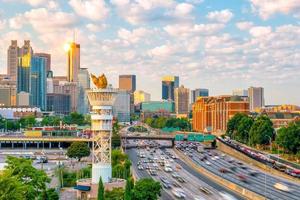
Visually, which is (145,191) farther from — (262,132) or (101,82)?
(262,132)

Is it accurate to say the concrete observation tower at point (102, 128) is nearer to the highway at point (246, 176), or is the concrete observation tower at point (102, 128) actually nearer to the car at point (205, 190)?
the car at point (205, 190)

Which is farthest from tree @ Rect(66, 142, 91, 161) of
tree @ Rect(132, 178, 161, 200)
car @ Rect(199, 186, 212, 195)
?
tree @ Rect(132, 178, 161, 200)

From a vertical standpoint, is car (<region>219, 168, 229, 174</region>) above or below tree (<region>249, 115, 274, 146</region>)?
below

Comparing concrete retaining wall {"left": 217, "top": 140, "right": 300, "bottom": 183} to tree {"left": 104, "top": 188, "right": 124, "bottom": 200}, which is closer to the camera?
tree {"left": 104, "top": 188, "right": 124, "bottom": 200}

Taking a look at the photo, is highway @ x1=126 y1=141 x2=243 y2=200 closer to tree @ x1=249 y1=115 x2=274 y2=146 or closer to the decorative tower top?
the decorative tower top

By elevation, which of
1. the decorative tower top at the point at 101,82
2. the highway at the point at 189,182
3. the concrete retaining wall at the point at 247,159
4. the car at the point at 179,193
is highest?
the decorative tower top at the point at 101,82

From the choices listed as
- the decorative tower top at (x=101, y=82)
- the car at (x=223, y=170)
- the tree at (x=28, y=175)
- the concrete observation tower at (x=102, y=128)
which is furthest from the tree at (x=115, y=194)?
the car at (x=223, y=170)
